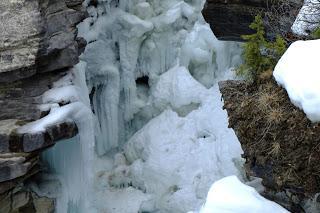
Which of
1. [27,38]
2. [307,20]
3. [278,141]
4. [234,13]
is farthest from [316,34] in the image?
[27,38]

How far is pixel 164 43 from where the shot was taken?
441 inches

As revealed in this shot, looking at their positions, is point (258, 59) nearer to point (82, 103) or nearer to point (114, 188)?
point (82, 103)

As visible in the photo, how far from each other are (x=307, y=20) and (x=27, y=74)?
13.3 feet

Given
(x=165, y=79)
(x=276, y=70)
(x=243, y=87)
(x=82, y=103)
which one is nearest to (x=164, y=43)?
(x=165, y=79)

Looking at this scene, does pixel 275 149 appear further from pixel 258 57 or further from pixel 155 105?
pixel 155 105

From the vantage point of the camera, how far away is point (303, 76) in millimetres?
5211

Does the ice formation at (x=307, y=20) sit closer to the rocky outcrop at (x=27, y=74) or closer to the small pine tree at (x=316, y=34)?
the small pine tree at (x=316, y=34)

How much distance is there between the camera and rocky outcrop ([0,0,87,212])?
746cm

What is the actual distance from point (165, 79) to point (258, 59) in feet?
16.5

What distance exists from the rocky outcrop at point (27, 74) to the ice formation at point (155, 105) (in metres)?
1.81

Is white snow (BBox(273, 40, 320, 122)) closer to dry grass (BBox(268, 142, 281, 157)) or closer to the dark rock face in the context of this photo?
dry grass (BBox(268, 142, 281, 157))

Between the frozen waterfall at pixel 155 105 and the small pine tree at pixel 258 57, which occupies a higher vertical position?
the small pine tree at pixel 258 57

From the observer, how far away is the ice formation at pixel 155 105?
10.2 metres

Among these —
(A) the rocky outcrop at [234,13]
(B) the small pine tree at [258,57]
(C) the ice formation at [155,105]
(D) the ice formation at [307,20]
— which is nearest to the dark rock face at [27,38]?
(C) the ice formation at [155,105]
